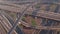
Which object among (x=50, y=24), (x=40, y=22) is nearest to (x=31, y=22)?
(x=40, y=22)

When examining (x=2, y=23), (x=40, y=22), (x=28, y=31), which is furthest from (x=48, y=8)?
(x=2, y=23)

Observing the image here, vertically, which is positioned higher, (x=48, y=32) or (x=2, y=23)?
(x=2, y=23)

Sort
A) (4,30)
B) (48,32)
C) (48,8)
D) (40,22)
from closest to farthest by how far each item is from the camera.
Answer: (4,30)
(48,32)
(40,22)
(48,8)

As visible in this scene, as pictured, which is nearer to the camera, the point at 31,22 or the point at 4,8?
the point at 31,22

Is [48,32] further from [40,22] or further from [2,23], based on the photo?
[2,23]

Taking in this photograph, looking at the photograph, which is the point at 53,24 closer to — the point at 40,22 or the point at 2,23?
the point at 40,22

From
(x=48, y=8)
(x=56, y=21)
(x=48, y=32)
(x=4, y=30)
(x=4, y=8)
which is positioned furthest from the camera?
(x=48, y=8)
